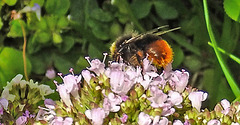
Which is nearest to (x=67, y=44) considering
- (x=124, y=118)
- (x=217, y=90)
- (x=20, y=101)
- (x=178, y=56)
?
(x=178, y=56)

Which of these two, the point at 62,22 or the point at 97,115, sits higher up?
the point at 62,22

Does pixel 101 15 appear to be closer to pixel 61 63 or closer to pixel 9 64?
pixel 61 63

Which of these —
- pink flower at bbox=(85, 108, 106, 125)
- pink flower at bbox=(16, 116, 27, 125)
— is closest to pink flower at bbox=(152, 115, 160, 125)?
pink flower at bbox=(85, 108, 106, 125)

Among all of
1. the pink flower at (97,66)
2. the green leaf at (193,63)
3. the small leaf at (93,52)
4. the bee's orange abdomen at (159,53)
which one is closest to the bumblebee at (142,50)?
the bee's orange abdomen at (159,53)

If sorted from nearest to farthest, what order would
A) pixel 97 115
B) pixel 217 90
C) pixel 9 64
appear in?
pixel 97 115
pixel 9 64
pixel 217 90

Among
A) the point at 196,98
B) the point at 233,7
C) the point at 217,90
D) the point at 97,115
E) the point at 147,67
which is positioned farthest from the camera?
the point at 217,90

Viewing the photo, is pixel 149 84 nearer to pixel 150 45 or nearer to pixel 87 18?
pixel 150 45
